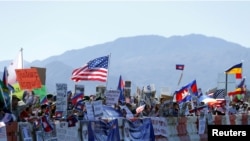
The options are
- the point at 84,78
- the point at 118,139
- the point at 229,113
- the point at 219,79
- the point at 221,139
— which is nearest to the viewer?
the point at 221,139

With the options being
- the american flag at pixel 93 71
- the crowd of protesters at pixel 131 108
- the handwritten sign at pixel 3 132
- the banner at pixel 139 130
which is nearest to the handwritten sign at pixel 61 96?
the crowd of protesters at pixel 131 108

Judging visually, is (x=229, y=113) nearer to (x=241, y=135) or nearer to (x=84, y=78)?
(x=84, y=78)

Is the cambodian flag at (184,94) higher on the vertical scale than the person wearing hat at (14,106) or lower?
higher

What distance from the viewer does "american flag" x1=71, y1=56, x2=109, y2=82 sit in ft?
73.7

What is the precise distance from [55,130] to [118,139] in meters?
3.65

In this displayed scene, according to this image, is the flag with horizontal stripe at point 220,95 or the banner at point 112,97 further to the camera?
the flag with horizontal stripe at point 220,95

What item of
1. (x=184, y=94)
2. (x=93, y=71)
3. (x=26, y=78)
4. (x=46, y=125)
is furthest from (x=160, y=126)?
(x=46, y=125)

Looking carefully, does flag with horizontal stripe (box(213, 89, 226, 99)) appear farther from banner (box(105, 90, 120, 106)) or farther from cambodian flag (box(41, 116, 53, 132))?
cambodian flag (box(41, 116, 53, 132))

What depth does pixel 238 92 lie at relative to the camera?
36.7 meters

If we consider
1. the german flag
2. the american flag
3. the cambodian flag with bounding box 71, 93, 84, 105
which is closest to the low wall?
the cambodian flag with bounding box 71, 93, 84, 105

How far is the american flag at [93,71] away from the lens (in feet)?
73.7

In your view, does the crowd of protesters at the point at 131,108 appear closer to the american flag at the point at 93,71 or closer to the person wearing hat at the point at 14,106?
the person wearing hat at the point at 14,106

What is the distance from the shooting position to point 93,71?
22.8m

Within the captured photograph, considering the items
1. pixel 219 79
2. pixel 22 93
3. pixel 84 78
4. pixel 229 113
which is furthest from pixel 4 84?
pixel 219 79
